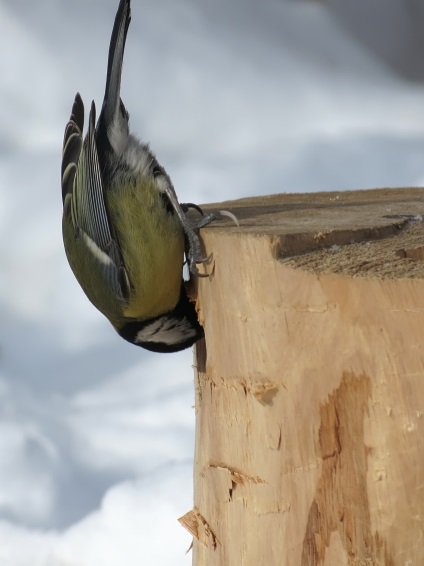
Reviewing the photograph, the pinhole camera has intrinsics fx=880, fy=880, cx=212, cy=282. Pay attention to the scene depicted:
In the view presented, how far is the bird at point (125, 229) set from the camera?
1.25 m

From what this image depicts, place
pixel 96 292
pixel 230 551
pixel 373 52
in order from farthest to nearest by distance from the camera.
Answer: pixel 373 52 < pixel 96 292 < pixel 230 551

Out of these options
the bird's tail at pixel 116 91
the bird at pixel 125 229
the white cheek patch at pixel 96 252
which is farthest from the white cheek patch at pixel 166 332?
the bird's tail at pixel 116 91

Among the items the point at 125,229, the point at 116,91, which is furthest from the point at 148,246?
the point at 116,91

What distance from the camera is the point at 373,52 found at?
2.54 meters

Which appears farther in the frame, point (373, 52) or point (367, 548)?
point (373, 52)

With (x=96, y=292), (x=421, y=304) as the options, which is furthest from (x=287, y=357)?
(x=96, y=292)

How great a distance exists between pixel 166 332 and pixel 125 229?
6.7 inches

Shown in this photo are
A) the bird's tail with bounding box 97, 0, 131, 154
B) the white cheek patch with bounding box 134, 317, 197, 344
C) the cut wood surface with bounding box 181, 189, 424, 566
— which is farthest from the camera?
the bird's tail with bounding box 97, 0, 131, 154

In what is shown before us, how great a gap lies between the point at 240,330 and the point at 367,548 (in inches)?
11.3

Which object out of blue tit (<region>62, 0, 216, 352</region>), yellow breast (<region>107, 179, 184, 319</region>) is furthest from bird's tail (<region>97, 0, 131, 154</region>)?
yellow breast (<region>107, 179, 184, 319</region>)

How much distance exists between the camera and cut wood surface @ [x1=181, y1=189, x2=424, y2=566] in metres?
0.94

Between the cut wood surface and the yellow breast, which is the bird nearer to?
the yellow breast

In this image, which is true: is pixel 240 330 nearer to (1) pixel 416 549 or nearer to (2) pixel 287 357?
(2) pixel 287 357

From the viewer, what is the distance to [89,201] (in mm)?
1366
